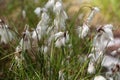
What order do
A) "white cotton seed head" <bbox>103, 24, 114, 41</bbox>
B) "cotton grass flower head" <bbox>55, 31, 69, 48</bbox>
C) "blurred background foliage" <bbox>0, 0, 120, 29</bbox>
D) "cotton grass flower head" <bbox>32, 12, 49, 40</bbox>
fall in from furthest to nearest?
"blurred background foliage" <bbox>0, 0, 120, 29</bbox>, "cotton grass flower head" <bbox>32, 12, 49, 40</bbox>, "cotton grass flower head" <bbox>55, 31, 69, 48</bbox>, "white cotton seed head" <bbox>103, 24, 114, 41</bbox>

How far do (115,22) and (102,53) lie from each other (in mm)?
2718

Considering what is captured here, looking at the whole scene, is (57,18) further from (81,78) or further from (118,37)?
(118,37)

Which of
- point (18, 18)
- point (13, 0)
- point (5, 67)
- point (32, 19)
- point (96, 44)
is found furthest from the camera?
point (13, 0)

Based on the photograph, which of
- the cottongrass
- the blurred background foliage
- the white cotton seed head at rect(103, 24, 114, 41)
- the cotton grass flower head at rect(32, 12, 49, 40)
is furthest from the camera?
the blurred background foliage

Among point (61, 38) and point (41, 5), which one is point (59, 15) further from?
point (41, 5)

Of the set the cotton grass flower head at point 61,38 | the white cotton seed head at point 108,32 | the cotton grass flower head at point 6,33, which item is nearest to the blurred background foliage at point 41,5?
the cotton grass flower head at point 6,33

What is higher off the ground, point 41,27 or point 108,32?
point 41,27

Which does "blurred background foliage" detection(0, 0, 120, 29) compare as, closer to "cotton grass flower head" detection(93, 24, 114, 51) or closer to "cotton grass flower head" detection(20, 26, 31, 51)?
"cotton grass flower head" detection(20, 26, 31, 51)

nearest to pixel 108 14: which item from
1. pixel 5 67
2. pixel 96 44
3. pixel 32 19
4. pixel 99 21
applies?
pixel 99 21

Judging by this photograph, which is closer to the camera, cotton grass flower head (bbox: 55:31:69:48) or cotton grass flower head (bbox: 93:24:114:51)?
cotton grass flower head (bbox: 93:24:114:51)

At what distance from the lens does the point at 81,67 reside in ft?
13.3

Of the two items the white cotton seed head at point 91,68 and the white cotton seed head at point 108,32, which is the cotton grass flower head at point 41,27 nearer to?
the white cotton seed head at point 91,68

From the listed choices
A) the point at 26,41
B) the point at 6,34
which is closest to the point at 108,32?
the point at 26,41

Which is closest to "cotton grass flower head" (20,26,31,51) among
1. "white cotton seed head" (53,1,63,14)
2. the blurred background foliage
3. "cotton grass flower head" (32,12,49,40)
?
"cotton grass flower head" (32,12,49,40)
